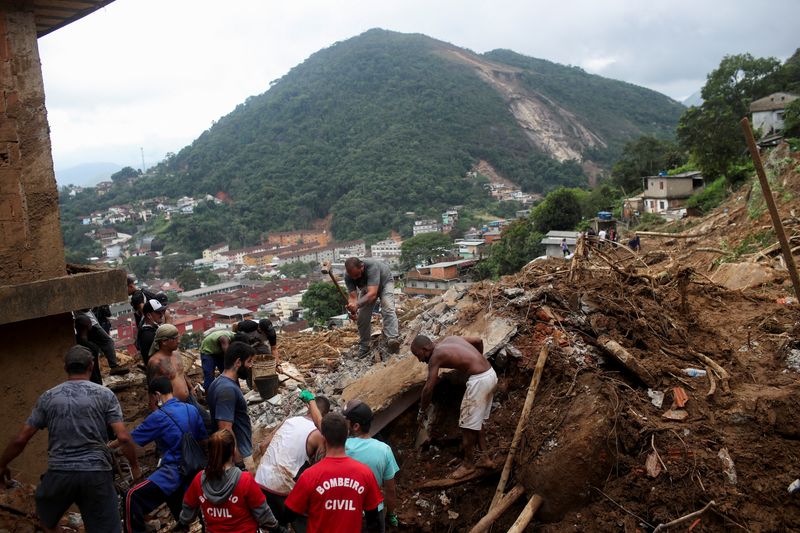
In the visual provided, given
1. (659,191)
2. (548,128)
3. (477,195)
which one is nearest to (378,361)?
(659,191)

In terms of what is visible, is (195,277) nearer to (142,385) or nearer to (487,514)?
(142,385)

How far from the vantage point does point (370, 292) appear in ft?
22.4

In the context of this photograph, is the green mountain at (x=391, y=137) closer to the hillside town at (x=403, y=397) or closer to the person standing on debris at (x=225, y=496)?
the hillside town at (x=403, y=397)

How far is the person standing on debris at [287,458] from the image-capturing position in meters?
3.80

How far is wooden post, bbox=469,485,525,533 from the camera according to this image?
14.1ft

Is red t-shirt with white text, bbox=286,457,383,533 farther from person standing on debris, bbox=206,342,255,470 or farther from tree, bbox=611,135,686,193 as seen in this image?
tree, bbox=611,135,686,193

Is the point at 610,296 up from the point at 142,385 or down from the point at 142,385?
up

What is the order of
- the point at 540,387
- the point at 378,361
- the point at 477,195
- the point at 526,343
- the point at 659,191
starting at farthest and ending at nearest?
the point at 477,195
the point at 659,191
the point at 378,361
the point at 526,343
the point at 540,387

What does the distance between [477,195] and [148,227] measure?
50.6 metres

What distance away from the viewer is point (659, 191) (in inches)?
1377

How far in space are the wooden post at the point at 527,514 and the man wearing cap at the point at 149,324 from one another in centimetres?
414

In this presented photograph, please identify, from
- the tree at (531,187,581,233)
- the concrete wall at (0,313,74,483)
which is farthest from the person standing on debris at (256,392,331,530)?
the tree at (531,187,581,233)

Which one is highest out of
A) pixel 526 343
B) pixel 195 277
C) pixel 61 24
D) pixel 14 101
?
pixel 61 24

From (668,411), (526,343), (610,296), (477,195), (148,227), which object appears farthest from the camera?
(477,195)
